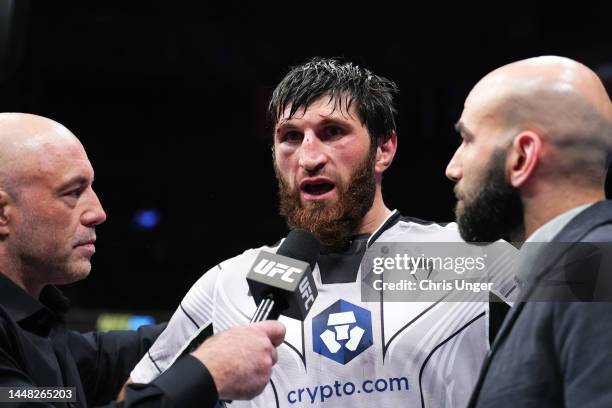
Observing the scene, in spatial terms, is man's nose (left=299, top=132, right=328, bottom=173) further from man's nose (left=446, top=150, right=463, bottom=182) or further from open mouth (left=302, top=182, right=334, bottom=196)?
man's nose (left=446, top=150, right=463, bottom=182)

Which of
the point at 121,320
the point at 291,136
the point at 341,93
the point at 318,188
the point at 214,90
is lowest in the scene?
the point at 121,320

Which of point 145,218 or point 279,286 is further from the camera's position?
point 145,218

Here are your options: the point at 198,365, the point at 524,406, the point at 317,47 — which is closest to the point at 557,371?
the point at 524,406

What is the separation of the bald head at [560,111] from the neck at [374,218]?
65 cm

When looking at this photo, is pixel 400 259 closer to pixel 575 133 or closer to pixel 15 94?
pixel 575 133

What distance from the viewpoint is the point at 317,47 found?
4.62 meters

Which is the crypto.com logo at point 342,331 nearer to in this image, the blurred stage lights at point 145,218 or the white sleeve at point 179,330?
the white sleeve at point 179,330

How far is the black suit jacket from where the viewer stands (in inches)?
40.4

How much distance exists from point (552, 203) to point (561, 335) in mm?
265

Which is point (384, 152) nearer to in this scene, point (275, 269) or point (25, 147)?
point (275, 269)

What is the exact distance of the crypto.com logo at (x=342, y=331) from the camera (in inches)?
68.6

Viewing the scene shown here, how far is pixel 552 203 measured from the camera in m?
1.26

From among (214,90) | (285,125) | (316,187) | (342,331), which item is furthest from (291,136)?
(214,90)

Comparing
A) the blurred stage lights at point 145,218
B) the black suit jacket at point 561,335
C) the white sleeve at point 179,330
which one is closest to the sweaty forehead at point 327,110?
the white sleeve at point 179,330
